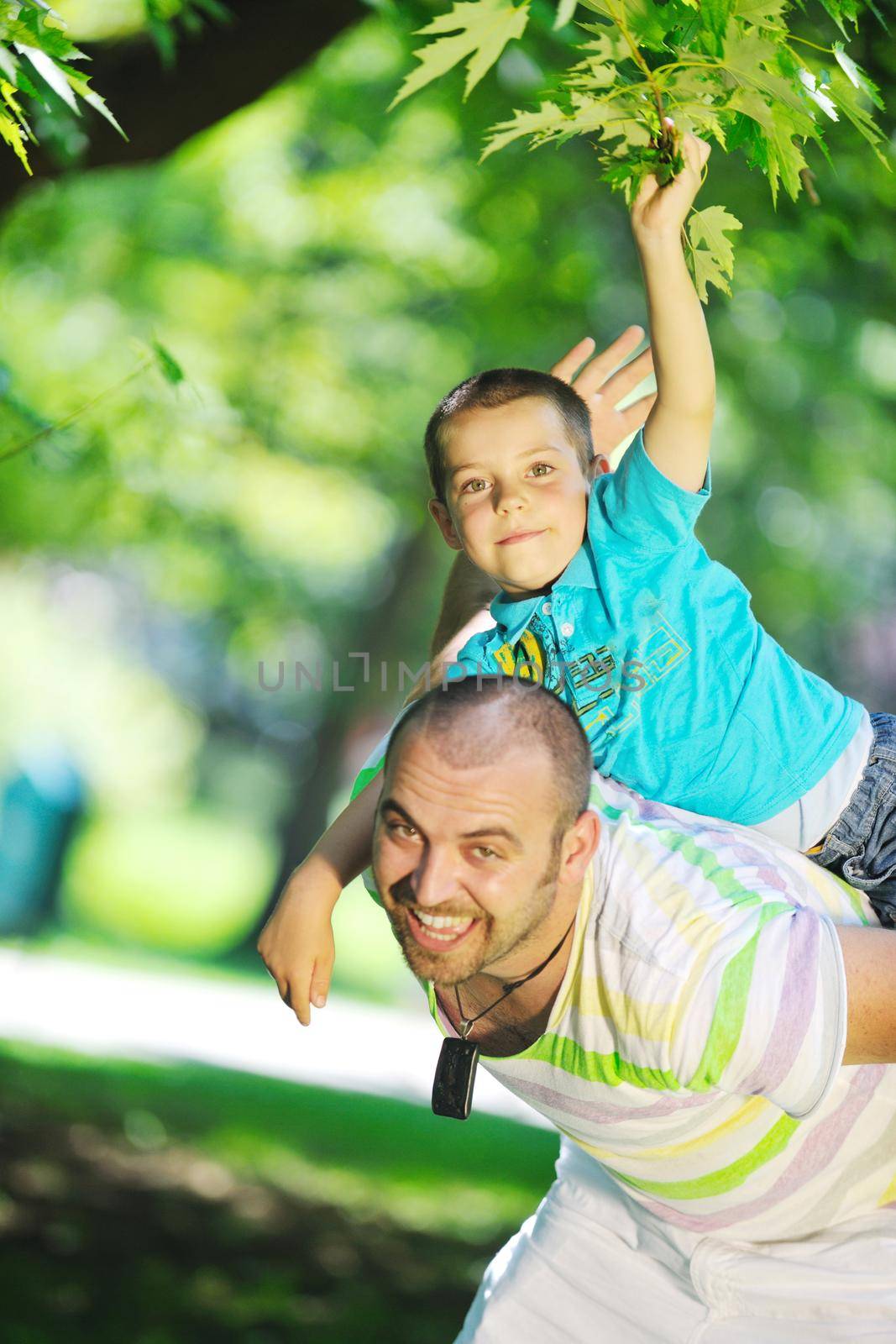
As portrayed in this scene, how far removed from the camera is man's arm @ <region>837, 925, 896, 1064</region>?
7.89 feet

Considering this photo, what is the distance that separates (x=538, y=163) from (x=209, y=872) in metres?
22.2

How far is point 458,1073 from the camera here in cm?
274

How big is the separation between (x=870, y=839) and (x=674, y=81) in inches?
64.9

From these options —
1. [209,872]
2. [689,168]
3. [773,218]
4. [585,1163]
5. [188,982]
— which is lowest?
[209,872]

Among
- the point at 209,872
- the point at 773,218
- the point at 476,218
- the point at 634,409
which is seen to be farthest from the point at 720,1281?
the point at 209,872

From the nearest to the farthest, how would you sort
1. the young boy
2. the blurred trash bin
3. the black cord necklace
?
the black cord necklace → the young boy → the blurred trash bin

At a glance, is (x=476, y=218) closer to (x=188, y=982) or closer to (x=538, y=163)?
(x=538, y=163)

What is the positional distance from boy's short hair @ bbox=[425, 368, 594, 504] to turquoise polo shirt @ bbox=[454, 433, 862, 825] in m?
0.22

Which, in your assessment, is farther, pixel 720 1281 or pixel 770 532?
pixel 770 532

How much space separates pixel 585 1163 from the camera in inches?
131

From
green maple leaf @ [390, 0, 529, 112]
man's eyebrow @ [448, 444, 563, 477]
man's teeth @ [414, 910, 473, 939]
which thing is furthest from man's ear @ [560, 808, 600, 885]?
green maple leaf @ [390, 0, 529, 112]

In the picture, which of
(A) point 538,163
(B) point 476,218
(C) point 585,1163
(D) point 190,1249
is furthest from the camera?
(B) point 476,218

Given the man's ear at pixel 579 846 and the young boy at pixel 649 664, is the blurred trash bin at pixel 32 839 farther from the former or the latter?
the man's ear at pixel 579 846

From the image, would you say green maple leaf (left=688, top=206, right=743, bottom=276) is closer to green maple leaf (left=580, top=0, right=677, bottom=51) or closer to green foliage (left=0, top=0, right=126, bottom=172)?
green maple leaf (left=580, top=0, right=677, bottom=51)
